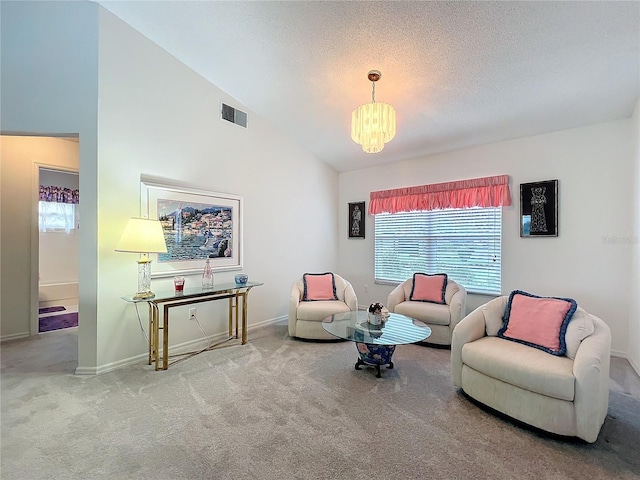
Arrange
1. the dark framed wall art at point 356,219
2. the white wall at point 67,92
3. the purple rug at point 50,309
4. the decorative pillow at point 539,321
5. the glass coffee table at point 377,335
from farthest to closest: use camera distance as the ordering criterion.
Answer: the dark framed wall art at point 356,219 → the purple rug at point 50,309 → the white wall at point 67,92 → the glass coffee table at point 377,335 → the decorative pillow at point 539,321

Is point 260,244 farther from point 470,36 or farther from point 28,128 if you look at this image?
point 470,36

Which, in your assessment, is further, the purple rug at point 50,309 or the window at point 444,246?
the purple rug at point 50,309

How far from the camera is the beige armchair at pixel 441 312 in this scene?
361 cm

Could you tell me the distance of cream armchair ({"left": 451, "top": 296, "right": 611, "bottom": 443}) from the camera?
5.97ft

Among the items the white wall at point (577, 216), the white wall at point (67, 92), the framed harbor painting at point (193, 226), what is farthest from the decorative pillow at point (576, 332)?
the white wall at point (67, 92)

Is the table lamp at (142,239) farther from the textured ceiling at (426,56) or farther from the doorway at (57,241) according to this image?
the doorway at (57,241)

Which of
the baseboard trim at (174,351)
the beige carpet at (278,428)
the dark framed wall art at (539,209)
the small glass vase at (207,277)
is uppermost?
the dark framed wall art at (539,209)

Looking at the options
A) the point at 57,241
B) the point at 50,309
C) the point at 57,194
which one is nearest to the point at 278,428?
the point at 50,309

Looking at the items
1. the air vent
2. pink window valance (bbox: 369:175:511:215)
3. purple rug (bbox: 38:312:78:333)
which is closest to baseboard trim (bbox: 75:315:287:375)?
purple rug (bbox: 38:312:78:333)

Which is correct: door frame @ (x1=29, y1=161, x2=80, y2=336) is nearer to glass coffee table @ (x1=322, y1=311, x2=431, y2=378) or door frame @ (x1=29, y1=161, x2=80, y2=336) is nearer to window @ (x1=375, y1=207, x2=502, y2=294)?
glass coffee table @ (x1=322, y1=311, x2=431, y2=378)

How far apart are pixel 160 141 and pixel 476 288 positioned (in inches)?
176

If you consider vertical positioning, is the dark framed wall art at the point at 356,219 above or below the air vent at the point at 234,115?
below

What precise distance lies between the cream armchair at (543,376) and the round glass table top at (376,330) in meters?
0.41

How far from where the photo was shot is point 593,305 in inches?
135
